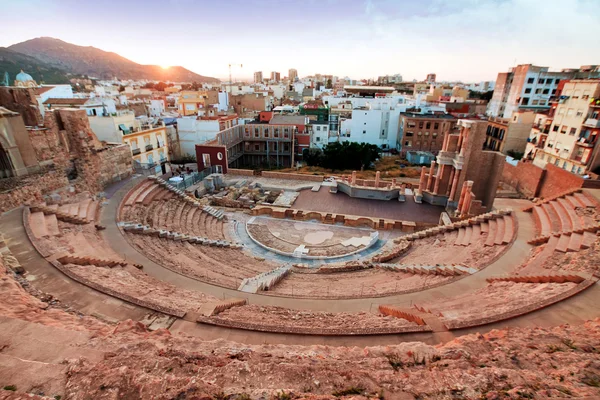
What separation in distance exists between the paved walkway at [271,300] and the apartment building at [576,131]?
25068 mm

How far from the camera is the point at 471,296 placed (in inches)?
366

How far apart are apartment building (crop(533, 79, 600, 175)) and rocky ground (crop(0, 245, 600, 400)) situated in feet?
111

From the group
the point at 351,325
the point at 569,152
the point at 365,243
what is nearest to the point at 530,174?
the point at 569,152

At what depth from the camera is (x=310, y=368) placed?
4.41 meters

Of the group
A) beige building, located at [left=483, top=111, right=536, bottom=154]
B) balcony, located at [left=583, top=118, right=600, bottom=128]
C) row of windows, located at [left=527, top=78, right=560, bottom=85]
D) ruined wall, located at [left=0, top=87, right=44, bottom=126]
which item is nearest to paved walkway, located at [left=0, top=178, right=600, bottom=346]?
ruined wall, located at [left=0, top=87, right=44, bottom=126]

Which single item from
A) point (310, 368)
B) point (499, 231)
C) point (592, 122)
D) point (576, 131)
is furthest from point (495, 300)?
point (576, 131)

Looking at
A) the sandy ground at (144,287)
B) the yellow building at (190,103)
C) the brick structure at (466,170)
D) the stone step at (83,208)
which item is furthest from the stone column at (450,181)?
the yellow building at (190,103)

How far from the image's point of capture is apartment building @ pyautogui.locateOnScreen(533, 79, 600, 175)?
2916 cm

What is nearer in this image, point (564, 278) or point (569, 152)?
point (564, 278)

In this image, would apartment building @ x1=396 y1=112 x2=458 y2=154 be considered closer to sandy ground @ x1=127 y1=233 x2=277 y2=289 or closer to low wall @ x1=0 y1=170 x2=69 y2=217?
sandy ground @ x1=127 y1=233 x2=277 y2=289

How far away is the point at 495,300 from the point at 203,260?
438 inches

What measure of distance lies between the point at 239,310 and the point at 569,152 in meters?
38.8

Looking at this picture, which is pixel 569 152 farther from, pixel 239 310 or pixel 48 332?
pixel 48 332

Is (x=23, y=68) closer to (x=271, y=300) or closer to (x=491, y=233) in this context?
(x=271, y=300)
